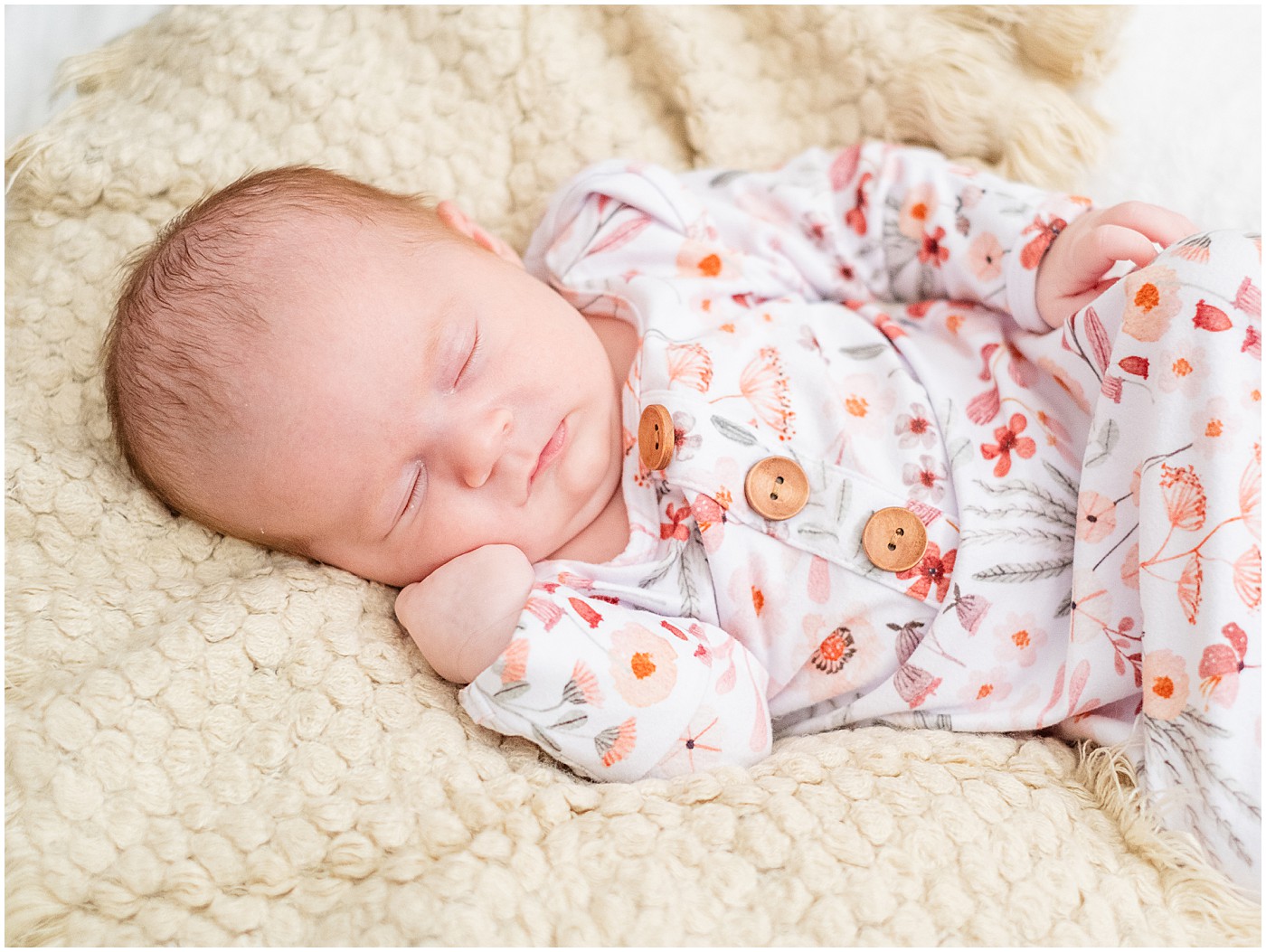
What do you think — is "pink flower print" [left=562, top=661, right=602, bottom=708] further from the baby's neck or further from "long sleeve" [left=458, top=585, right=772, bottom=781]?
the baby's neck

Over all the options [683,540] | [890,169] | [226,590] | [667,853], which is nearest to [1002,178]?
[890,169]

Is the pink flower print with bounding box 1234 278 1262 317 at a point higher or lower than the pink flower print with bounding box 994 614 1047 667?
higher

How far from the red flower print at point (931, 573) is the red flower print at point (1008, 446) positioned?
0.13 m

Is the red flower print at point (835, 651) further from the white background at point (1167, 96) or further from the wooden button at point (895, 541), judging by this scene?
the white background at point (1167, 96)

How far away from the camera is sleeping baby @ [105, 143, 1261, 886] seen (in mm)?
1173

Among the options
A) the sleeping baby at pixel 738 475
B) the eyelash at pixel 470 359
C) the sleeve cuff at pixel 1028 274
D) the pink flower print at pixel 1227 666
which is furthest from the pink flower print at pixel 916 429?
the eyelash at pixel 470 359

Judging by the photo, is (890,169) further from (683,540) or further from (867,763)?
(867,763)

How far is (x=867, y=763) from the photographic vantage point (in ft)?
3.89

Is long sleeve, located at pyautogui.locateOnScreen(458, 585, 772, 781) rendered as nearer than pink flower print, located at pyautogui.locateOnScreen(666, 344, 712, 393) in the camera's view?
Yes

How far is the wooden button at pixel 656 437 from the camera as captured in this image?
52.1 inches

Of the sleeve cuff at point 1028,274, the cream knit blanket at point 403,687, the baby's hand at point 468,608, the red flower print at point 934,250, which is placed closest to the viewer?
the cream knit blanket at point 403,687

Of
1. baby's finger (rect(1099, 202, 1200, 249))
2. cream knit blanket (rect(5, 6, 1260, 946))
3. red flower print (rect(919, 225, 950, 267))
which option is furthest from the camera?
red flower print (rect(919, 225, 950, 267))

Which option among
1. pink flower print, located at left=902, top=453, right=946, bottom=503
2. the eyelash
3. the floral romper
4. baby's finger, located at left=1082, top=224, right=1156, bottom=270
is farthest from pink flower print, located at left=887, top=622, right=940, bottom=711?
the eyelash

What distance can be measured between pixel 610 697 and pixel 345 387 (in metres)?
0.47
